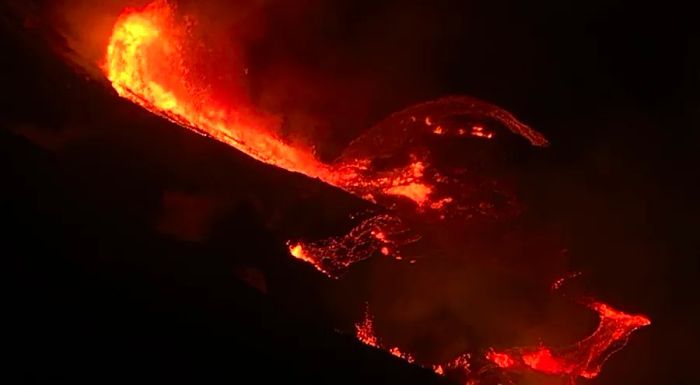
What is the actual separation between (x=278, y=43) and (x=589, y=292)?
2586mm

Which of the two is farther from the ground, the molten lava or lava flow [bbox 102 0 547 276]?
lava flow [bbox 102 0 547 276]

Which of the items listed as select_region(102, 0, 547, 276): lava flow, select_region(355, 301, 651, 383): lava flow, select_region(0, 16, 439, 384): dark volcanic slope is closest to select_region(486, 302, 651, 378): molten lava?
select_region(355, 301, 651, 383): lava flow

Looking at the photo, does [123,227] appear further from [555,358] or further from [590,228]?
[590,228]

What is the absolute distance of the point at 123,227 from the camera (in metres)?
2.34

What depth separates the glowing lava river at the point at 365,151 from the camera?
3.74 meters

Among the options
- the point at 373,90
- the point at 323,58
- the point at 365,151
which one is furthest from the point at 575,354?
the point at 323,58

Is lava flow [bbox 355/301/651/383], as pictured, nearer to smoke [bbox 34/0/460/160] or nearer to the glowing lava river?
the glowing lava river

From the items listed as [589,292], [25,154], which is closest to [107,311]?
[25,154]

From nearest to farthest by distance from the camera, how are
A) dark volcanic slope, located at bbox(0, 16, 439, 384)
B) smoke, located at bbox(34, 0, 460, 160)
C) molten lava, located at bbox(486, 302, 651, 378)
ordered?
dark volcanic slope, located at bbox(0, 16, 439, 384)
molten lava, located at bbox(486, 302, 651, 378)
smoke, located at bbox(34, 0, 460, 160)

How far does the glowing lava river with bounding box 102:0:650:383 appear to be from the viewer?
12.3 ft

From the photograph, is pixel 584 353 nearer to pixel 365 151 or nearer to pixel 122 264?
pixel 365 151

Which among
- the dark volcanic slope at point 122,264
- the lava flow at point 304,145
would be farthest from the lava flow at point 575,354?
the dark volcanic slope at point 122,264

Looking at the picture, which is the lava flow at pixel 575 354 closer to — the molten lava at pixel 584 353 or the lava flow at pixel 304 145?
the molten lava at pixel 584 353

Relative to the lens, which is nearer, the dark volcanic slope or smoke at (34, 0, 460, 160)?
the dark volcanic slope
